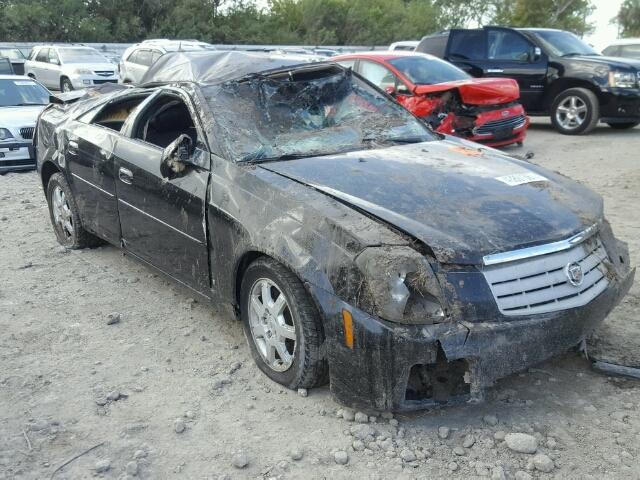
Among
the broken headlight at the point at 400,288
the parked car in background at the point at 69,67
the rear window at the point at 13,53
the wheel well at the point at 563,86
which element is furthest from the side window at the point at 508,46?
the rear window at the point at 13,53

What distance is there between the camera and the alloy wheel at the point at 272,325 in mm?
3402

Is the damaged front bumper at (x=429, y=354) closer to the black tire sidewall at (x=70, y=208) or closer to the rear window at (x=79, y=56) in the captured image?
the black tire sidewall at (x=70, y=208)

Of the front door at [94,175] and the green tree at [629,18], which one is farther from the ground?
the front door at [94,175]

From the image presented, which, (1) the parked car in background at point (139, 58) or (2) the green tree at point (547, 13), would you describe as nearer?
(1) the parked car in background at point (139, 58)

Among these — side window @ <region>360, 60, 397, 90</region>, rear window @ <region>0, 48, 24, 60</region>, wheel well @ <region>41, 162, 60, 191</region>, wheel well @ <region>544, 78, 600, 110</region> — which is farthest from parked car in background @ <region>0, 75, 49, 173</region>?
rear window @ <region>0, 48, 24, 60</region>

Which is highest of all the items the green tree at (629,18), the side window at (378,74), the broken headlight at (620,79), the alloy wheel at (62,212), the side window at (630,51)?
the side window at (378,74)

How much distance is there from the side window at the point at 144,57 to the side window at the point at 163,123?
13.1 metres

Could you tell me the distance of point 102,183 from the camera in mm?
4934

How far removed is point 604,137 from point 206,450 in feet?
34.6

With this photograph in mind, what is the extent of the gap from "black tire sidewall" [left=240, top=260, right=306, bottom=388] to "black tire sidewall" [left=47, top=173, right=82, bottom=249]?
2.48m

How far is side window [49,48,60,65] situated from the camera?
20.5 meters

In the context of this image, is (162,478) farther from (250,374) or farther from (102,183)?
(102,183)

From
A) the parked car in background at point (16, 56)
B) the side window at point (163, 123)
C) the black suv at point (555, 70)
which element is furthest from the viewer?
the parked car in background at point (16, 56)

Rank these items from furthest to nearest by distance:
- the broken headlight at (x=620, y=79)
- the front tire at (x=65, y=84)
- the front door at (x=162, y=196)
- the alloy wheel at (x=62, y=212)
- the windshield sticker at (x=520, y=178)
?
the front tire at (x=65, y=84) → the broken headlight at (x=620, y=79) → the alloy wheel at (x=62, y=212) → the front door at (x=162, y=196) → the windshield sticker at (x=520, y=178)
